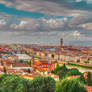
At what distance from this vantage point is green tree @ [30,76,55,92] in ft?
12.6

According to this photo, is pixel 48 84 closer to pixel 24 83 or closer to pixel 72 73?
pixel 24 83

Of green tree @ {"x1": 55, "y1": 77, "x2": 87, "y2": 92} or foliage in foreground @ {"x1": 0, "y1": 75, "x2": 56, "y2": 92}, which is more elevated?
green tree @ {"x1": 55, "y1": 77, "x2": 87, "y2": 92}

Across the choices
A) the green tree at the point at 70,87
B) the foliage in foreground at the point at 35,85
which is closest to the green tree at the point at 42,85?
the foliage in foreground at the point at 35,85

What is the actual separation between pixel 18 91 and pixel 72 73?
4.80 m

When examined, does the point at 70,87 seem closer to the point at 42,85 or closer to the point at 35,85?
the point at 42,85

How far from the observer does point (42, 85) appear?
391 cm

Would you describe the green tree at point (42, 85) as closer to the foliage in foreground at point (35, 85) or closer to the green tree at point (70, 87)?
the foliage in foreground at point (35, 85)

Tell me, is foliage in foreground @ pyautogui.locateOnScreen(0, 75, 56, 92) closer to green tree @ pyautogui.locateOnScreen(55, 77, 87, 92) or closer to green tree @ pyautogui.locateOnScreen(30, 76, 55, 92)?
green tree @ pyautogui.locateOnScreen(30, 76, 55, 92)

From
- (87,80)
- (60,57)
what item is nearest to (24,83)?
(87,80)

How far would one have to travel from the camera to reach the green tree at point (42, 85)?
12.6 ft

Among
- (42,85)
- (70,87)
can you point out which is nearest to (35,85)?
(42,85)

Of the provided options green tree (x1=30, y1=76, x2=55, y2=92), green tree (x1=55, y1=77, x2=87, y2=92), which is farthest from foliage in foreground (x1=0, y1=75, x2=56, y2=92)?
green tree (x1=55, y1=77, x2=87, y2=92)

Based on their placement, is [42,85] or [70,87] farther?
[42,85]

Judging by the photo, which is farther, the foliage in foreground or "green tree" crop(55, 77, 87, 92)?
the foliage in foreground
